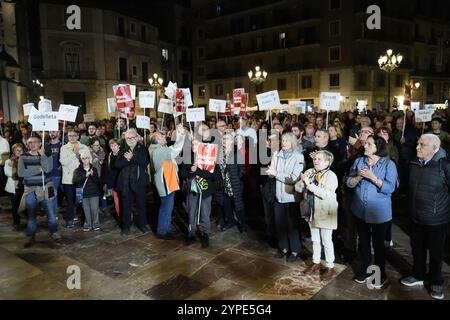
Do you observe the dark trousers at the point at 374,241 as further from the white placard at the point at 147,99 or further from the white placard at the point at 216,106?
the white placard at the point at 216,106

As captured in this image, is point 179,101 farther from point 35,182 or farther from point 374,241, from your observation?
point 374,241

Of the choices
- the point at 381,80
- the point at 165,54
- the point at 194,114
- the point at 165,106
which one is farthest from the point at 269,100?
the point at 165,54

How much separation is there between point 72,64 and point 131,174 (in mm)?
33593

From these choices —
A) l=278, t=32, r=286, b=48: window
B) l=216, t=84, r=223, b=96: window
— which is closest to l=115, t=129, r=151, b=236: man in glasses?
l=278, t=32, r=286, b=48: window

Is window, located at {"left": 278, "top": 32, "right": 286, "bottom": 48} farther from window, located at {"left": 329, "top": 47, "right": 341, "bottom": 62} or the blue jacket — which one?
the blue jacket

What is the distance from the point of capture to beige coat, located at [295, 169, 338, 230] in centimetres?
458

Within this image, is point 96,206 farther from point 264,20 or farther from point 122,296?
point 264,20

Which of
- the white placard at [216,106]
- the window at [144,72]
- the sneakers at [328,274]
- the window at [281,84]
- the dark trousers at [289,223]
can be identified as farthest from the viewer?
the window at [144,72]

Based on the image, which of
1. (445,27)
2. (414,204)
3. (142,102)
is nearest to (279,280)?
(414,204)

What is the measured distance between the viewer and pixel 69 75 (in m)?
35.7

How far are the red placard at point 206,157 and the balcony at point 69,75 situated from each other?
33.7 m

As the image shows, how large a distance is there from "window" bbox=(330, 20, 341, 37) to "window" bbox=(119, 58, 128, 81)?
2129 cm

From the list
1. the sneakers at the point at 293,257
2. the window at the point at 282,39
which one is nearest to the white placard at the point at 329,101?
the sneakers at the point at 293,257

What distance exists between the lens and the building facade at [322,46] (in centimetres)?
3675
